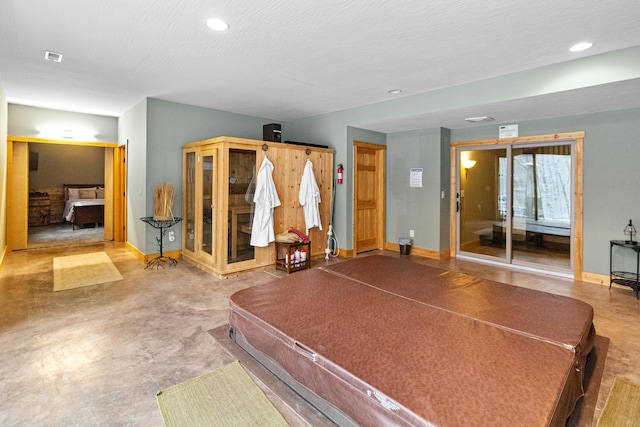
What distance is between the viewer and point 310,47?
120 inches

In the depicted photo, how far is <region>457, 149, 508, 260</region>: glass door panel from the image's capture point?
207 inches

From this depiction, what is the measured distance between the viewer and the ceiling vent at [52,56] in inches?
129

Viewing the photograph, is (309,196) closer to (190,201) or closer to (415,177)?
(190,201)

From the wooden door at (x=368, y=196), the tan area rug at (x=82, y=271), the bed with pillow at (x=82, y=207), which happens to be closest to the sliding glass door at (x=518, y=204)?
the wooden door at (x=368, y=196)

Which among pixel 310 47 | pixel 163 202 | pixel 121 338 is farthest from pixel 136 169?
pixel 310 47

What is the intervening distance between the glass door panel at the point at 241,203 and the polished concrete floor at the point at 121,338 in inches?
15.6

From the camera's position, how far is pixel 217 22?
8.52ft

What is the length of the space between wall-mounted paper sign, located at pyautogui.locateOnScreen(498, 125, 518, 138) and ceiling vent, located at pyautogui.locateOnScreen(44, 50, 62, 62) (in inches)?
227

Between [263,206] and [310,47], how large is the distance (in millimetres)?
2153

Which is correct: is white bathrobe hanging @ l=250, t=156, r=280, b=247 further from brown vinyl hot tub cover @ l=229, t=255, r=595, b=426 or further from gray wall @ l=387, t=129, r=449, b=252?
gray wall @ l=387, t=129, r=449, b=252

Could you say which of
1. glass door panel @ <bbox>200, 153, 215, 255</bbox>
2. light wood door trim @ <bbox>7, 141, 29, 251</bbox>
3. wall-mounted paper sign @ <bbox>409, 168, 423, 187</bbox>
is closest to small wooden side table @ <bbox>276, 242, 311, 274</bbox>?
glass door panel @ <bbox>200, 153, 215, 255</bbox>

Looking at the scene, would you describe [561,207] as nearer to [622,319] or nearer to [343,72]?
[622,319]

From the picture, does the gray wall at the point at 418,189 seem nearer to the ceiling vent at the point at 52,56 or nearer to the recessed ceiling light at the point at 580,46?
the recessed ceiling light at the point at 580,46

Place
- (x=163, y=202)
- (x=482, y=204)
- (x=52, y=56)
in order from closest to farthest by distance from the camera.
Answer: (x=52, y=56), (x=163, y=202), (x=482, y=204)
